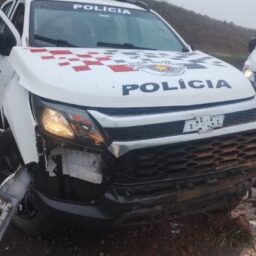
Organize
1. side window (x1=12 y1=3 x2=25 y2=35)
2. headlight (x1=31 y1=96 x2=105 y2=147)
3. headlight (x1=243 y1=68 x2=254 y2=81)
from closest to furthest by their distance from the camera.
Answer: headlight (x1=31 y1=96 x2=105 y2=147) < side window (x1=12 y1=3 x2=25 y2=35) < headlight (x1=243 y1=68 x2=254 y2=81)

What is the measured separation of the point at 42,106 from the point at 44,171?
40 cm

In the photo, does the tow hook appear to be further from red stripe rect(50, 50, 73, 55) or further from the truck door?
the truck door

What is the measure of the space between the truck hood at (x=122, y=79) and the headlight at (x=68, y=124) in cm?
7

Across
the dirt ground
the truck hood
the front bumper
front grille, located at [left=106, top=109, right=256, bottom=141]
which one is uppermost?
the truck hood

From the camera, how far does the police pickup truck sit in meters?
2.78

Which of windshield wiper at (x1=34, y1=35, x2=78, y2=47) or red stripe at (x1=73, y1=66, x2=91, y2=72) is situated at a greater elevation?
red stripe at (x1=73, y1=66, x2=91, y2=72)

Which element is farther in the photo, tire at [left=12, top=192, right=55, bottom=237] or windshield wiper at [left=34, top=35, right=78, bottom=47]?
windshield wiper at [left=34, top=35, right=78, bottom=47]

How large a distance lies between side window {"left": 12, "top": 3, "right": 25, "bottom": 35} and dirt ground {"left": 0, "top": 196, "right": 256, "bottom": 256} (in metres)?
1.96

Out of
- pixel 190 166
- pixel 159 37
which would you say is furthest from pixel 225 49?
pixel 190 166

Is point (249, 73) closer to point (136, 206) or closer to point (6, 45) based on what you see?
point (6, 45)

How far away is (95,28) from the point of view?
14.7 ft

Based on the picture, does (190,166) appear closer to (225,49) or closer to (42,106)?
(42,106)

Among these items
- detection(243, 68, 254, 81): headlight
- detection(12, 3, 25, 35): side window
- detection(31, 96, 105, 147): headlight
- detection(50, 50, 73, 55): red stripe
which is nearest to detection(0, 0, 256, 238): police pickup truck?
detection(31, 96, 105, 147): headlight

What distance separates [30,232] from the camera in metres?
3.49
